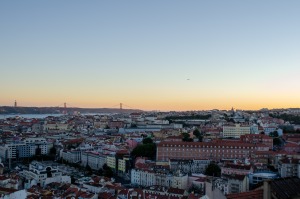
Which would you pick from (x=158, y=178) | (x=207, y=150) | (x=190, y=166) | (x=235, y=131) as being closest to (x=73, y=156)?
(x=207, y=150)

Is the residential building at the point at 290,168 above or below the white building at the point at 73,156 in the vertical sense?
above

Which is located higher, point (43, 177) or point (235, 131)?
point (235, 131)

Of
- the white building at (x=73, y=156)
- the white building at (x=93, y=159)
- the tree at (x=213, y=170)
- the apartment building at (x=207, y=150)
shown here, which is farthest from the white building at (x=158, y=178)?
the white building at (x=73, y=156)

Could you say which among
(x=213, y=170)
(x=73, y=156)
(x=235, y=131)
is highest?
(x=235, y=131)

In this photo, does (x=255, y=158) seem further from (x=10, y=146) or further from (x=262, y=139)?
(x=10, y=146)

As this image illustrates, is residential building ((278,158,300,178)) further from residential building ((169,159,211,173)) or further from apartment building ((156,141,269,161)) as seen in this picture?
apartment building ((156,141,269,161))

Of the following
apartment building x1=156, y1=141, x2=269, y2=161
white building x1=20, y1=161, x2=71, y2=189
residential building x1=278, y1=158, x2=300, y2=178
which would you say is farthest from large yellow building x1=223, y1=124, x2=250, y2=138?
white building x1=20, y1=161, x2=71, y2=189

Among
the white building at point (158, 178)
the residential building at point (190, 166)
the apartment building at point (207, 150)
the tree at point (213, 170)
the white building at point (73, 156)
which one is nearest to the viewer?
the white building at point (158, 178)

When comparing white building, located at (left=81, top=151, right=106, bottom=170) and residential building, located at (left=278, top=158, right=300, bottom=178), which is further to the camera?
white building, located at (left=81, top=151, right=106, bottom=170)

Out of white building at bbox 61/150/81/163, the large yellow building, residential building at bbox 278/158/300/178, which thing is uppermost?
the large yellow building

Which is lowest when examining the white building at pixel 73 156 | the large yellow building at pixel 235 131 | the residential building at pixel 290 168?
the white building at pixel 73 156

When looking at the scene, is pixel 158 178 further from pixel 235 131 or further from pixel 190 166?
pixel 235 131

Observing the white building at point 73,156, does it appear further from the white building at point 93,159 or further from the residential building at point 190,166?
the residential building at point 190,166
